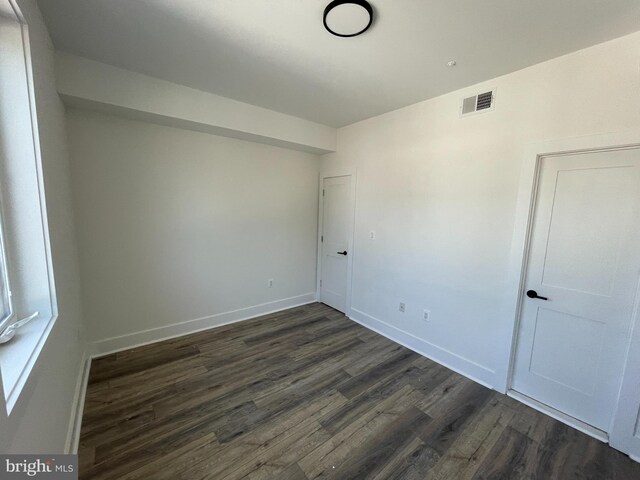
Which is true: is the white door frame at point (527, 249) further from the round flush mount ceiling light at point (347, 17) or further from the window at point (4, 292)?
the window at point (4, 292)

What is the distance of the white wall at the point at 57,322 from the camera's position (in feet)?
3.26

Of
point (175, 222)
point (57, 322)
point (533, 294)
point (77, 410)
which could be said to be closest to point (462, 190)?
point (533, 294)

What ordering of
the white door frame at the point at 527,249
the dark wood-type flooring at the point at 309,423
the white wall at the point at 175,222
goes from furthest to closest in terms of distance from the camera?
1. the white wall at the point at 175,222
2. the white door frame at the point at 527,249
3. the dark wood-type flooring at the point at 309,423

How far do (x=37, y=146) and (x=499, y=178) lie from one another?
10.6 ft

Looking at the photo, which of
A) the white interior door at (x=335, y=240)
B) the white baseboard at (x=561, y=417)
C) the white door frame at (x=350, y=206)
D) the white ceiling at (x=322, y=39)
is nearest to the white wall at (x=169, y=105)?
the white ceiling at (x=322, y=39)

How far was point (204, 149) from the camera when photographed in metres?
3.06

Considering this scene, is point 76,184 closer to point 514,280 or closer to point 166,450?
point 166,450

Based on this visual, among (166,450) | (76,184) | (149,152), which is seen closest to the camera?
(166,450)

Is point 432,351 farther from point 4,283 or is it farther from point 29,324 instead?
point 4,283

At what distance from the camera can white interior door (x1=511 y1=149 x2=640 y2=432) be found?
1.76m

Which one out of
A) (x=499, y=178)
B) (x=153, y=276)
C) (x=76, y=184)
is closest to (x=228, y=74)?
(x=76, y=184)

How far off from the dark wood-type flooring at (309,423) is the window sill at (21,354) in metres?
0.93

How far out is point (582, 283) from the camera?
6.34 feet

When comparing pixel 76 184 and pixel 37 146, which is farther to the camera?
pixel 76 184
